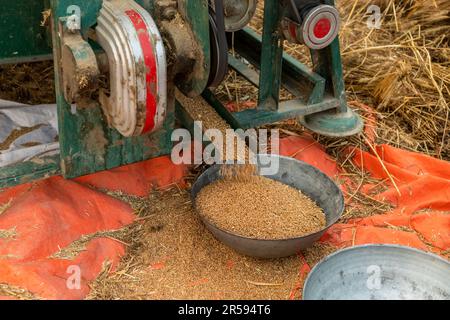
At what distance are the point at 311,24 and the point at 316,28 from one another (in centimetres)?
4

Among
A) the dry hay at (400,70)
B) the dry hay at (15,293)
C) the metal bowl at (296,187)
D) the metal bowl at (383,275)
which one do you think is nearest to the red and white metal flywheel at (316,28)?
the metal bowl at (296,187)

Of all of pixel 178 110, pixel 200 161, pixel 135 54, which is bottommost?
pixel 200 161

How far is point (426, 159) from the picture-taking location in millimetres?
3248

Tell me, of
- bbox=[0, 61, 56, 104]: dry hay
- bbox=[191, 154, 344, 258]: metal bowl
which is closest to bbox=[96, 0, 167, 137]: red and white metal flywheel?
bbox=[191, 154, 344, 258]: metal bowl

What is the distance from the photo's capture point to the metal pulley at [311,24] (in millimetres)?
2820

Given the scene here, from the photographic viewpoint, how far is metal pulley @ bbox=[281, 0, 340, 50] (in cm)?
282

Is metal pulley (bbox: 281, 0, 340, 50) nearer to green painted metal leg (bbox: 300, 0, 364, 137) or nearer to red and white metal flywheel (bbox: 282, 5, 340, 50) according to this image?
red and white metal flywheel (bbox: 282, 5, 340, 50)

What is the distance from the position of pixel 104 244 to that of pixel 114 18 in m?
0.91

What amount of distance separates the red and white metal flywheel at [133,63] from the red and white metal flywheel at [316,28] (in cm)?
81

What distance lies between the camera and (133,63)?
7.17 ft

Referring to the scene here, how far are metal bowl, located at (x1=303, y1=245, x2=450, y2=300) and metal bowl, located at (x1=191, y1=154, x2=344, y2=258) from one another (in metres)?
0.16
